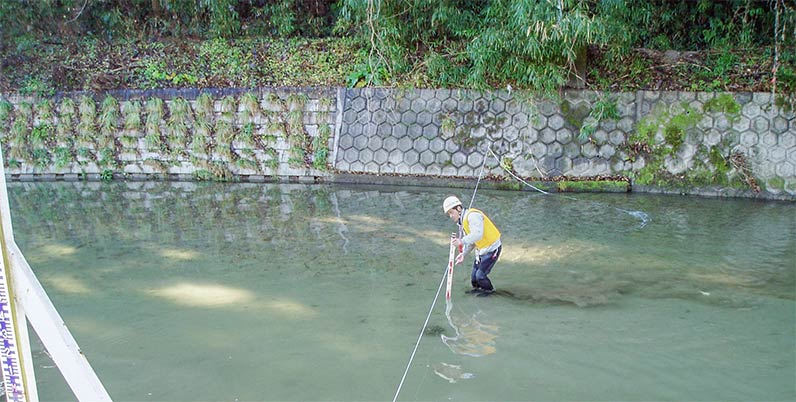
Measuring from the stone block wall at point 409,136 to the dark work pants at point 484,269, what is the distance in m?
4.94

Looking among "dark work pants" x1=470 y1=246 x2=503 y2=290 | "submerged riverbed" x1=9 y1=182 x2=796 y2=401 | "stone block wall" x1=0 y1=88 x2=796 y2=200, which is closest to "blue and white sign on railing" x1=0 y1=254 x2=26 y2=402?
"submerged riverbed" x1=9 y1=182 x2=796 y2=401

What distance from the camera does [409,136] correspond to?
444 inches

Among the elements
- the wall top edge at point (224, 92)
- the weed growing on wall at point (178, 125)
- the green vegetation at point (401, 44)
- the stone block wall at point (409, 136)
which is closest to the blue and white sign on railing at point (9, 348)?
the green vegetation at point (401, 44)

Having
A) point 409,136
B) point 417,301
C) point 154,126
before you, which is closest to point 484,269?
point 417,301

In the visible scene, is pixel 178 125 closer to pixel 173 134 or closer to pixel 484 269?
pixel 173 134

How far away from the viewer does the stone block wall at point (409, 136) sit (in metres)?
9.87

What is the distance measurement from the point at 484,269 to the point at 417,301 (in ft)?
2.29

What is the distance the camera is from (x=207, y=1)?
42.0 ft

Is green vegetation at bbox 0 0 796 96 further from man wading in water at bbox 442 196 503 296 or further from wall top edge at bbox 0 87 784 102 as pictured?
man wading in water at bbox 442 196 503 296

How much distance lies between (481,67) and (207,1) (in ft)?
20.1

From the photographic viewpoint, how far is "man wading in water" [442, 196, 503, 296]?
5.57 m

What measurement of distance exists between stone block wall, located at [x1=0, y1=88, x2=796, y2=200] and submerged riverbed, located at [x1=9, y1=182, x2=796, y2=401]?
879 millimetres

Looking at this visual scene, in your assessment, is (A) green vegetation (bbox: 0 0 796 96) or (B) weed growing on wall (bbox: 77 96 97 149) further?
(B) weed growing on wall (bbox: 77 96 97 149)

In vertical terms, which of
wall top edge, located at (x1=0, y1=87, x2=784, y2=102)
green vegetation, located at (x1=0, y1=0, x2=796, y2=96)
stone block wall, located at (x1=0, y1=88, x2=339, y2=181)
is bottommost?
stone block wall, located at (x1=0, y1=88, x2=339, y2=181)
